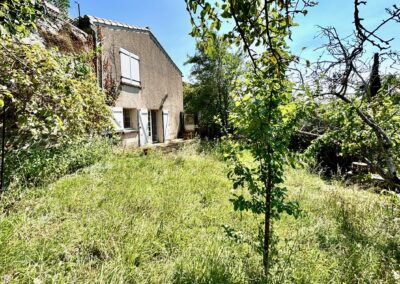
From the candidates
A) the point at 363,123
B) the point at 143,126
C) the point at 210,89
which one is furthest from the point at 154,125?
the point at 363,123

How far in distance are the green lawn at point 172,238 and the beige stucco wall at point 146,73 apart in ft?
20.0

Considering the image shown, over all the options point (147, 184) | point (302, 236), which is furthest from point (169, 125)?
point (302, 236)

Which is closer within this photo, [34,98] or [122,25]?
[34,98]

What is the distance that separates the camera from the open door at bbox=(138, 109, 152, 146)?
10.9 m

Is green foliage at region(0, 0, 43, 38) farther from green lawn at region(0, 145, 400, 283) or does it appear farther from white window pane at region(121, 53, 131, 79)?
white window pane at region(121, 53, 131, 79)

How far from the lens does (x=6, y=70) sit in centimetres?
338

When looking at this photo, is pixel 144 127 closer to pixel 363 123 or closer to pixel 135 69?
pixel 135 69

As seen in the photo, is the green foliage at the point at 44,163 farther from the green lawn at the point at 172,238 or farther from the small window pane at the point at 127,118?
the small window pane at the point at 127,118

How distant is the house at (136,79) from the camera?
886 centimetres

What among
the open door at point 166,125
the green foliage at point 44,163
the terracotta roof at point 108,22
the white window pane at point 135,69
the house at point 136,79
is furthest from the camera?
the open door at point 166,125

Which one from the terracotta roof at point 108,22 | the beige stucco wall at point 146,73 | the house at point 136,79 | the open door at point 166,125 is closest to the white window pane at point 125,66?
the house at point 136,79

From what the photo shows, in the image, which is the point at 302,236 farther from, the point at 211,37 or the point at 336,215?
the point at 211,37

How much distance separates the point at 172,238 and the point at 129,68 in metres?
9.04

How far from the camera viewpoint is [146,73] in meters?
11.9
